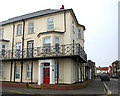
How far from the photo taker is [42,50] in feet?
51.4

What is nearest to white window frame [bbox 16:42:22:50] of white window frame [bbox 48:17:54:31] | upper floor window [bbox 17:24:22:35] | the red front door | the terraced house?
A: the terraced house

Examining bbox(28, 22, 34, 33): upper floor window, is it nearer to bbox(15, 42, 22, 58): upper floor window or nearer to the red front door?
bbox(15, 42, 22, 58): upper floor window

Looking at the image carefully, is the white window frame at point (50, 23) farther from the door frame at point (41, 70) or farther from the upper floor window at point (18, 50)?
the upper floor window at point (18, 50)

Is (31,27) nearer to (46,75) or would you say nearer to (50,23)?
(50,23)

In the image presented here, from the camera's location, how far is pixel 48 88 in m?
13.4

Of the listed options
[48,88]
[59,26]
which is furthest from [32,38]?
[48,88]

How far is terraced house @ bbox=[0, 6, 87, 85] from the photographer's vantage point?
49.0 ft

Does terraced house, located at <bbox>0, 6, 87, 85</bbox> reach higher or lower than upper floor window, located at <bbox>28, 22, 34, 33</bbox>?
lower

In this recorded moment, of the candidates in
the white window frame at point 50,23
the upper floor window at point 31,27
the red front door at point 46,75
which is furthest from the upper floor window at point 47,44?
the upper floor window at point 31,27

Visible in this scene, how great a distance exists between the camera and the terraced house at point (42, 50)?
1493 cm

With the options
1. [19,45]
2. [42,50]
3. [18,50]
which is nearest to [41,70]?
[42,50]

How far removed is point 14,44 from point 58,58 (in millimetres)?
7384

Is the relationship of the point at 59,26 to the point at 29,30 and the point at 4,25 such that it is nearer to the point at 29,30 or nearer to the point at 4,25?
the point at 29,30

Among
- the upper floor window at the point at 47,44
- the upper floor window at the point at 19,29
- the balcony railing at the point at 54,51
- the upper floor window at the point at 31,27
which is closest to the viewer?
the balcony railing at the point at 54,51
